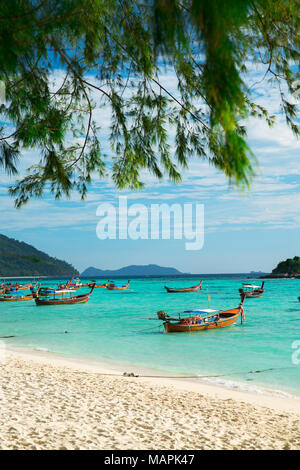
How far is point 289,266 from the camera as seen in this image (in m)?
106

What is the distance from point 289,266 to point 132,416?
10797 centimetres

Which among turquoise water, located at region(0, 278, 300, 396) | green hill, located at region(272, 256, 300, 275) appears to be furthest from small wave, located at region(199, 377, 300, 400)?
green hill, located at region(272, 256, 300, 275)

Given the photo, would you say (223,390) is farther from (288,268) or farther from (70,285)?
(288,268)

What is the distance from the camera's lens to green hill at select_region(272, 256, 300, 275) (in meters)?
103

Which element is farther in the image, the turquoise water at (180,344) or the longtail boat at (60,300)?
the longtail boat at (60,300)

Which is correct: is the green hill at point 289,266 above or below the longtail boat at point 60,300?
above

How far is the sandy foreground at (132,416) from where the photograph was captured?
162 inches

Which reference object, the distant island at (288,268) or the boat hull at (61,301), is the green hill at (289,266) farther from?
the boat hull at (61,301)

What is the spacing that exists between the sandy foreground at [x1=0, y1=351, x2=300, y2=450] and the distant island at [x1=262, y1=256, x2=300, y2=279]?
101515 millimetres

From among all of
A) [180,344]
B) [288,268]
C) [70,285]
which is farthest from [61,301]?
[288,268]

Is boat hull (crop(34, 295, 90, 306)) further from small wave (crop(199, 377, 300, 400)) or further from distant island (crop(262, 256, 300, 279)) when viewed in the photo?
distant island (crop(262, 256, 300, 279))

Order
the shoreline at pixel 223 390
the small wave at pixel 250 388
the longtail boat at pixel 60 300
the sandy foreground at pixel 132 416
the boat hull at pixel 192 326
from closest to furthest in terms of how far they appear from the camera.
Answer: the sandy foreground at pixel 132 416, the shoreline at pixel 223 390, the small wave at pixel 250 388, the boat hull at pixel 192 326, the longtail boat at pixel 60 300

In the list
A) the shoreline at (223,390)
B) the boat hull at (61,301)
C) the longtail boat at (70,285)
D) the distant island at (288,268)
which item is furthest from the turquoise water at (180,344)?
the distant island at (288,268)

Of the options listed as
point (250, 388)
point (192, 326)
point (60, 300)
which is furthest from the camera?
point (60, 300)
